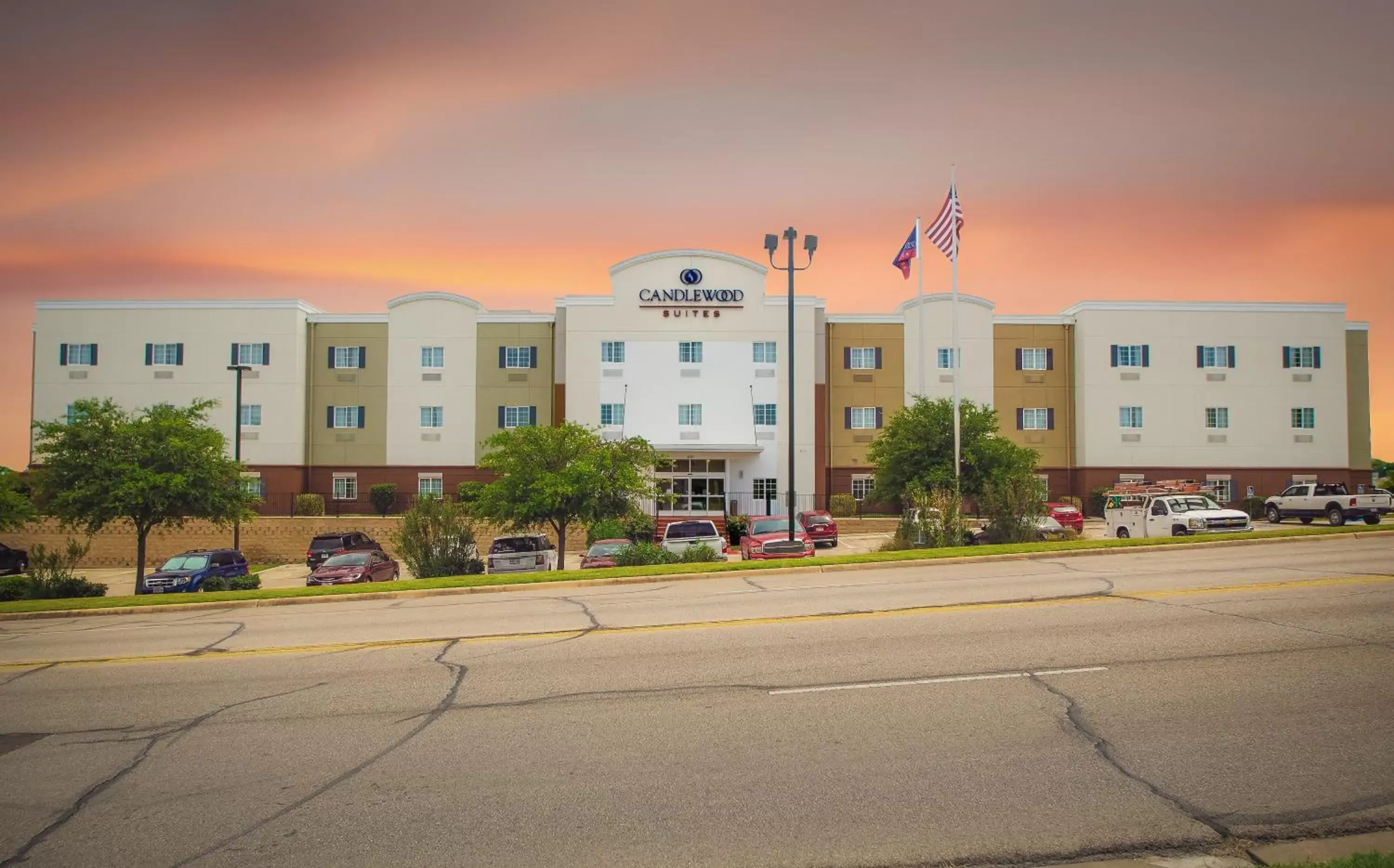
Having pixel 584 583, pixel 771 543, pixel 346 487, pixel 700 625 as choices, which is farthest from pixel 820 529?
pixel 346 487

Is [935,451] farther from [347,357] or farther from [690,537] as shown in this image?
[347,357]

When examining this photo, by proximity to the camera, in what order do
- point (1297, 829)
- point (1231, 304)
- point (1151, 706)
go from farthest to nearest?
point (1231, 304), point (1151, 706), point (1297, 829)

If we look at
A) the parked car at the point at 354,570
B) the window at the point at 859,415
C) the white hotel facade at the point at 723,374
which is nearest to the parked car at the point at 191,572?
the parked car at the point at 354,570

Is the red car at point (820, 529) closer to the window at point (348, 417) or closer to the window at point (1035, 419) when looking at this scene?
the window at point (1035, 419)

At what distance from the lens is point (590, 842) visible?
609 centimetres

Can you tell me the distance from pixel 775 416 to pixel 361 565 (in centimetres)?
2677

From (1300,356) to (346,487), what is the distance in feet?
176

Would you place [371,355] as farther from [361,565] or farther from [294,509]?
[361,565]

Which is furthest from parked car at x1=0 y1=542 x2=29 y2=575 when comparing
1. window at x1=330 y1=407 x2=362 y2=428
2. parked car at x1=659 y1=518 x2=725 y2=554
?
parked car at x1=659 y1=518 x2=725 y2=554

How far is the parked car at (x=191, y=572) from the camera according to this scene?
90.7 feet

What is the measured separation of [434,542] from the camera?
25.1 metres

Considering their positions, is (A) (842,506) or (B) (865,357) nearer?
(A) (842,506)

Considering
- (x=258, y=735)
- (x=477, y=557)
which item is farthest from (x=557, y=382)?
(x=258, y=735)

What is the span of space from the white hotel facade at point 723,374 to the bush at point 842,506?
1.41 metres
